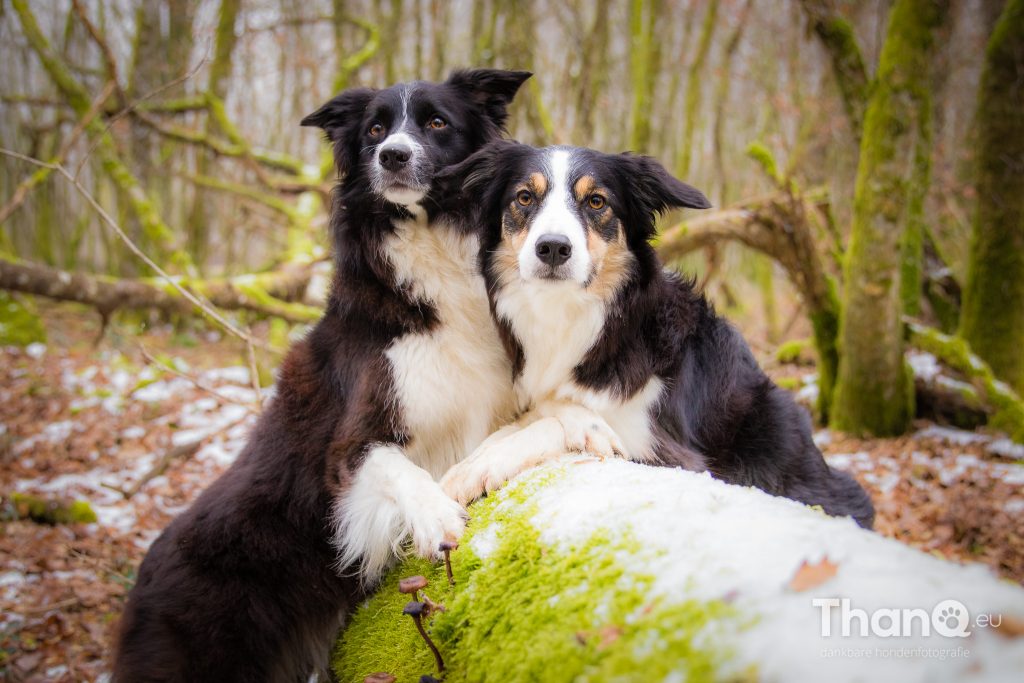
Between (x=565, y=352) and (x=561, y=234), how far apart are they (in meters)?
0.56

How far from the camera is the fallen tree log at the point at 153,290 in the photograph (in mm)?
6844

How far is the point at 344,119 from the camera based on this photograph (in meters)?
4.00

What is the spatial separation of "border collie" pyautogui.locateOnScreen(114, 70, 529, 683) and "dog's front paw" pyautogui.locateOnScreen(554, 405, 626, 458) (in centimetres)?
51

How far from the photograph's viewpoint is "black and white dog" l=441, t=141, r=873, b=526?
3.22 meters

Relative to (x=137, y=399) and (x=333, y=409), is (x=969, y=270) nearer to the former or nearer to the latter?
(x=333, y=409)

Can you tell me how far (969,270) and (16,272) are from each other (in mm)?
9460

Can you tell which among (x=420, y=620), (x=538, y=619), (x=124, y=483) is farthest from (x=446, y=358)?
(x=124, y=483)

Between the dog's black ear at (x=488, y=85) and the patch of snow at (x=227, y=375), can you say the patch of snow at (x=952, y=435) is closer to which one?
the dog's black ear at (x=488, y=85)

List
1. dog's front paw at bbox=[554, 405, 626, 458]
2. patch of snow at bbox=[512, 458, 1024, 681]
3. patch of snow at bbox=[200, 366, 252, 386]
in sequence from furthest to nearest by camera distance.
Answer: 1. patch of snow at bbox=[200, 366, 252, 386]
2. dog's front paw at bbox=[554, 405, 626, 458]
3. patch of snow at bbox=[512, 458, 1024, 681]

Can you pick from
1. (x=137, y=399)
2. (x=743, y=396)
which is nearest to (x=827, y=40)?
(x=743, y=396)

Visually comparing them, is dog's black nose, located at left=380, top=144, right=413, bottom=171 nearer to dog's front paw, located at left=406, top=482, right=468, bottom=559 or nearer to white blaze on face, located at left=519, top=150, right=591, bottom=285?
white blaze on face, located at left=519, top=150, right=591, bottom=285

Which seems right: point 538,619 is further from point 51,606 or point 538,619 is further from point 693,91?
point 693,91

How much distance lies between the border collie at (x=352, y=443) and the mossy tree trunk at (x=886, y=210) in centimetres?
389

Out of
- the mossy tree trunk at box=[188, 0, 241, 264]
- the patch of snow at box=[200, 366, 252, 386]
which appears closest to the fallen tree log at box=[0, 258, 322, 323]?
the patch of snow at box=[200, 366, 252, 386]
